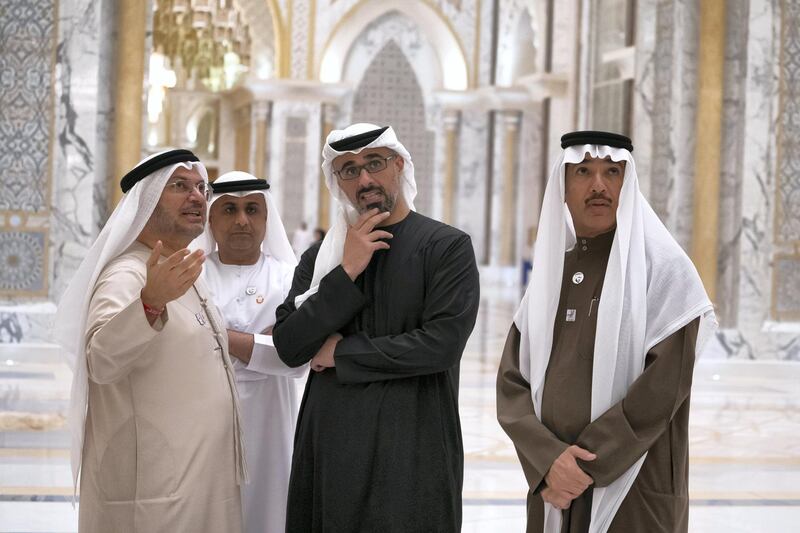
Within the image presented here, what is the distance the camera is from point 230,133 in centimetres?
1638

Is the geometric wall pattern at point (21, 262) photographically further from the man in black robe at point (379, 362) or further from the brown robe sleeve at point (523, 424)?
the brown robe sleeve at point (523, 424)

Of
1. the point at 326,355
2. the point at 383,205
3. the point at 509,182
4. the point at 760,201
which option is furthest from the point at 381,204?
the point at 509,182

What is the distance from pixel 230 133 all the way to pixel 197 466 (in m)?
14.8

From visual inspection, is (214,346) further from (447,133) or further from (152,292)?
(447,133)

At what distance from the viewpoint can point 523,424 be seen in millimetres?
1876

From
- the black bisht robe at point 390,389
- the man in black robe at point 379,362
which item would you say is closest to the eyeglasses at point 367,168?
the man in black robe at point 379,362

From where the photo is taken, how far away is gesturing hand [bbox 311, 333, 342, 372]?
1931 mm

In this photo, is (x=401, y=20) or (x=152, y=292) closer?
(x=152, y=292)

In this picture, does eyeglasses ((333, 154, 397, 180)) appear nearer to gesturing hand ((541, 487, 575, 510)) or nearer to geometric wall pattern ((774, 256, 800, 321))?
gesturing hand ((541, 487, 575, 510))

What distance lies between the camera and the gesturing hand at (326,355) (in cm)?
193

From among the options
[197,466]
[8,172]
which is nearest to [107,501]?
[197,466]

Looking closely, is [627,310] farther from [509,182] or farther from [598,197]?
[509,182]

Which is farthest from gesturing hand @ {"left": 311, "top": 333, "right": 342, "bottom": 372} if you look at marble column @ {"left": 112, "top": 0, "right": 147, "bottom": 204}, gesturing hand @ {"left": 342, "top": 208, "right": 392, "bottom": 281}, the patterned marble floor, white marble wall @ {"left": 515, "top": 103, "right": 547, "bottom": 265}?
white marble wall @ {"left": 515, "top": 103, "right": 547, "bottom": 265}

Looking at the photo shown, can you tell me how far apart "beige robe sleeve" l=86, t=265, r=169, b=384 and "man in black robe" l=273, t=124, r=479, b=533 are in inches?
10.9
